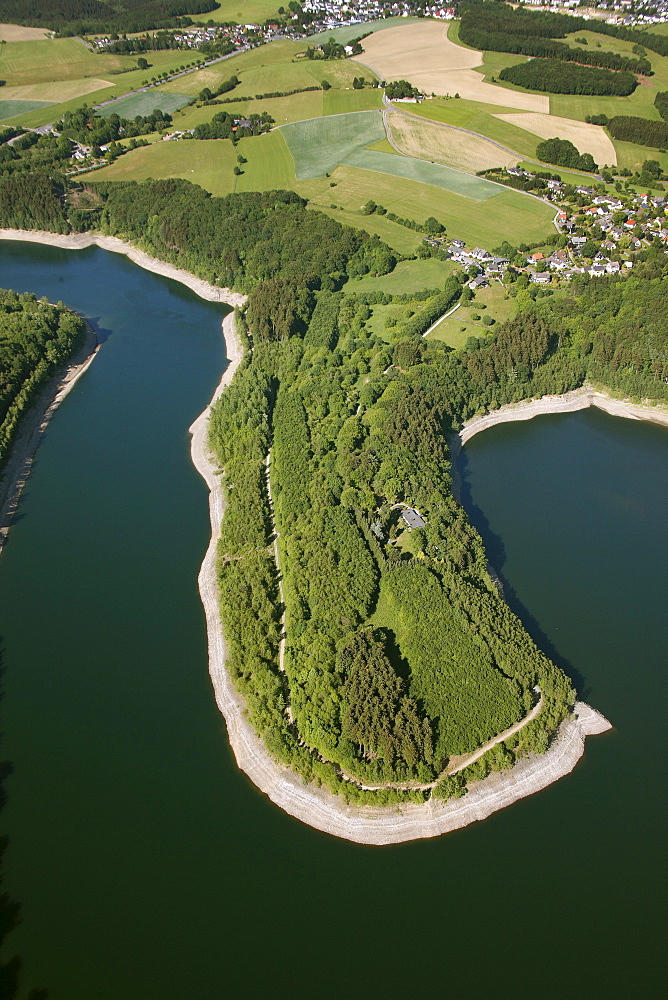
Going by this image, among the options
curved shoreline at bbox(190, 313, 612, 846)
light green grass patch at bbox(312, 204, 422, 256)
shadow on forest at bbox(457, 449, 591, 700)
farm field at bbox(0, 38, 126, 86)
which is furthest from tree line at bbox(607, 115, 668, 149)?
curved shoreline at bbox(190, 313, 612, 846)

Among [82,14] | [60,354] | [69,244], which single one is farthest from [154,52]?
[60,354]

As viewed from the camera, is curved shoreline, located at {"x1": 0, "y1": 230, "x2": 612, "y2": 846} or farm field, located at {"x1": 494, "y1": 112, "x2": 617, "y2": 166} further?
farm field, located at {"x1": 494, "y1": 112, "x2": 617, "y2": 166}

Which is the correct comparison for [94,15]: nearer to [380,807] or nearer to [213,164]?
[213,164]

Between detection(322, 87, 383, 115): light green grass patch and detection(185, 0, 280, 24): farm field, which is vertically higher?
detection(185, 0, 280, 24): farm field

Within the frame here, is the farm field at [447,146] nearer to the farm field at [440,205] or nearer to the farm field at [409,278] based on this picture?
the farm field at [440,205]

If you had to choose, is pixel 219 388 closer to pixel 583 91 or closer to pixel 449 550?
pixel 449 550

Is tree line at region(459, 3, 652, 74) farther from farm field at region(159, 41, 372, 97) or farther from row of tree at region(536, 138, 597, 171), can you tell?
row of tree at region(536, 138, 597, 171)

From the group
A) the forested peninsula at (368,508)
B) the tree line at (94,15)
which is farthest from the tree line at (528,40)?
the forested peninsula at (368,508)

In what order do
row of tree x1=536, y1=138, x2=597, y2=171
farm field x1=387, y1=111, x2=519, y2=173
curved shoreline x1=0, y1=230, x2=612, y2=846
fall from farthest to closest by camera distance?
farm field x1=387, y1=111, x2=519, y2=173, row of tree x1=536, y1=138, x2=597, y2=171, curved shoreline x1=0, y1=230, x2=612, y2=846
